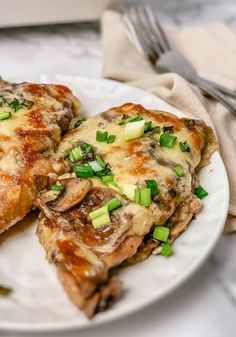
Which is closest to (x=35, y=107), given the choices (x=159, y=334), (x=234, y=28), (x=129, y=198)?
(x=129, y=198)

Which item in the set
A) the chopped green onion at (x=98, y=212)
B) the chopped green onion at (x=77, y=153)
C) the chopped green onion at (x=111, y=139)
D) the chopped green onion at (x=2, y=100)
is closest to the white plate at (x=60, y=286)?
the chopped green onion at (x=98, y=212)

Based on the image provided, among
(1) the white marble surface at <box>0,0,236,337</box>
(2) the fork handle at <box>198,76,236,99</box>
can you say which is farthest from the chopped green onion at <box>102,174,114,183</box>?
(2) the fork handle at <box>198,76,236,99</box>

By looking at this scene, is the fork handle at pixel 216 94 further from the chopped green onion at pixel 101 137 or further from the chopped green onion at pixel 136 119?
the chopped green onion at pixel 101 137

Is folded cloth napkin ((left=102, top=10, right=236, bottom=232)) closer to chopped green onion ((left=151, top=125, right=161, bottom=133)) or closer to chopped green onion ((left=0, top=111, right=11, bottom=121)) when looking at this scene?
chopped green onion ((left=151, top=125, right=161, bottom=133))

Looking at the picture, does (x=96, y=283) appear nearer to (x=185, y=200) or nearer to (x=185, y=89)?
(x=185, y=200)

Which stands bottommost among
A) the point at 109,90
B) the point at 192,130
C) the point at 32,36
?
the point at 32,36

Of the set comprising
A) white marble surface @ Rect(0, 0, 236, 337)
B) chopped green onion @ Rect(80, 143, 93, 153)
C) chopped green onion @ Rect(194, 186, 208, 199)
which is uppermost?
chopped green onion @ Rect(80, 143, 93, 153)
